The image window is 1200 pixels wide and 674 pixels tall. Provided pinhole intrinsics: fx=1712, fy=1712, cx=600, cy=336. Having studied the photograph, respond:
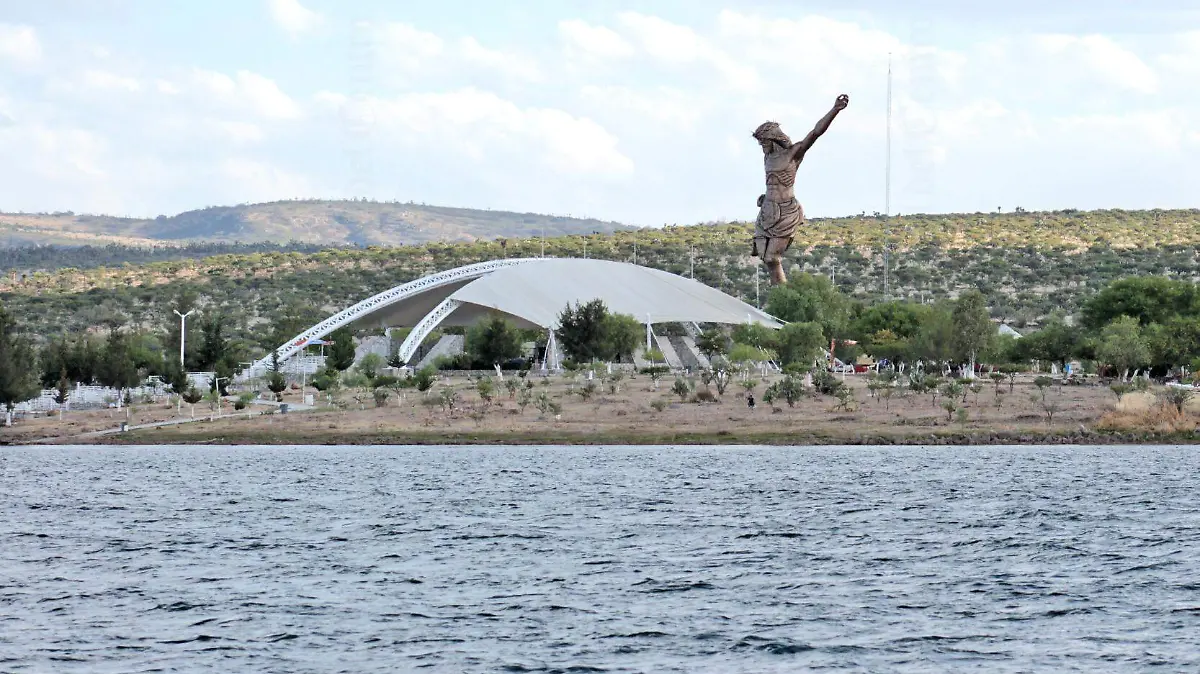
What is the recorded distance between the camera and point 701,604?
1080 inches

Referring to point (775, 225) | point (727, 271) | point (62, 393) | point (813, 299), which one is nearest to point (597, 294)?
point (813, 299)

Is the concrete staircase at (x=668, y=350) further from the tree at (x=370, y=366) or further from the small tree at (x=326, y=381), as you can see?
the small tree at (x=326, y=381)

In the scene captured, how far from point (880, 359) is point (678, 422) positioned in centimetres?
3674

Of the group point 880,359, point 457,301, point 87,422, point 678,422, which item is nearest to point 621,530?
point 678,422

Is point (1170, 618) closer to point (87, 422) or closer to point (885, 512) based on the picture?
point (885, 512)

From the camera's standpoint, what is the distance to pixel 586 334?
101750mm

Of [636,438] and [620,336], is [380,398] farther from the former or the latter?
[620,336]

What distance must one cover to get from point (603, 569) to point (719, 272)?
139 m

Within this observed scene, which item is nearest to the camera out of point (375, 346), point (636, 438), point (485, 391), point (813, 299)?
point (636, 438)

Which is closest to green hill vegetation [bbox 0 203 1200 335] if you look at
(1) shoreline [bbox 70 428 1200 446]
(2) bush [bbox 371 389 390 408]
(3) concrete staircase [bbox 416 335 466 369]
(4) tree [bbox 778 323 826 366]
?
(3) concrete staircase [bbox 416 335 466 369]

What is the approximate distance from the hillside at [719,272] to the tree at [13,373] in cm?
5695

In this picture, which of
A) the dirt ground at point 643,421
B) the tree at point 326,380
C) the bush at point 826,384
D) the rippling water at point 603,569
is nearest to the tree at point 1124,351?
the dirt ground at point 643,421

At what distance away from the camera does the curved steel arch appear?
102 m

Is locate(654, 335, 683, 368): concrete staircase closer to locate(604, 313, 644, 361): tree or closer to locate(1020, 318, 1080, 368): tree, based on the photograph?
locate(604, 313, 644, 361): tree
